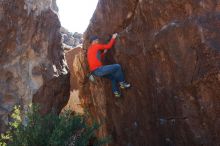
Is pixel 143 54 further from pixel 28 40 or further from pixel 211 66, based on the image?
pixel 28 40

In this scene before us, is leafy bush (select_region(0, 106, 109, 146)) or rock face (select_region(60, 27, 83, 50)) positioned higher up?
rock face (select_region(60, 27, 83, 50))

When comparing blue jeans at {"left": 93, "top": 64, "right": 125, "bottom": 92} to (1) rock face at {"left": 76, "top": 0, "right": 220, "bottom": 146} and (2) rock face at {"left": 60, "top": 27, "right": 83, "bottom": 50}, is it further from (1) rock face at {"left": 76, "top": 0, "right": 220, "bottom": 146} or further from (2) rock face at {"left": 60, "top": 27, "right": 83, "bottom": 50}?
(2) rock face at {"left": 60, "top": 27, "right": 83, "bottom": 50}

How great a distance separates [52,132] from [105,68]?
9.26 ft

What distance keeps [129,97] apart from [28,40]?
300 cm

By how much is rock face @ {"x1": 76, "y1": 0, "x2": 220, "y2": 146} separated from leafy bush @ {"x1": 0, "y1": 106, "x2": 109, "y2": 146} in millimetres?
2008

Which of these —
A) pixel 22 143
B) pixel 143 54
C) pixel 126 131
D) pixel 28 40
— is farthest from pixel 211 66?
pixel 28 40

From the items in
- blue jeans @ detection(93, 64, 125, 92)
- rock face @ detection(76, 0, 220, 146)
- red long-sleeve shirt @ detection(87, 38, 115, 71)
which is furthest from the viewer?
red long-sleeve shirt @ detection(87, 38, 115, 71)

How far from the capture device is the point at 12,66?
37.0 feet

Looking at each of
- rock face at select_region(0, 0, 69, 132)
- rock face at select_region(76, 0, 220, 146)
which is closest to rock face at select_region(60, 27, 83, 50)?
rock face at select_region(0, 0, 69, 132)

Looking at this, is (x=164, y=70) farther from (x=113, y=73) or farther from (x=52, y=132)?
(x=52, y=132)

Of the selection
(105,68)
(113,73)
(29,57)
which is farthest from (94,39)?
(29,57)

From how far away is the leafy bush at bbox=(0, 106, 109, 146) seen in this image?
27.2 ft

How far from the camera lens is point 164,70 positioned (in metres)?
9.96

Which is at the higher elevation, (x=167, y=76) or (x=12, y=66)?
(x=12, y=66)
